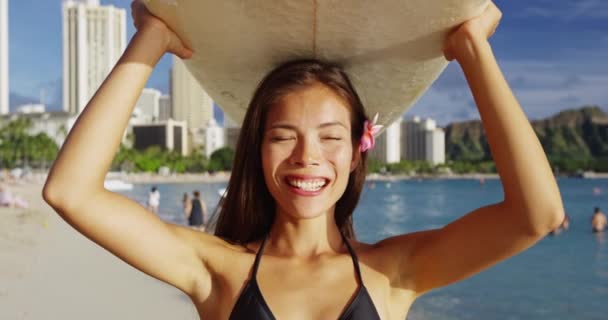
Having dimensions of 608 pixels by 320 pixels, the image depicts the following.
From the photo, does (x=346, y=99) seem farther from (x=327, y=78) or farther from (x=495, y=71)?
(x=495, y=71)

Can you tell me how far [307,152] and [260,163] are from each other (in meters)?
0.28

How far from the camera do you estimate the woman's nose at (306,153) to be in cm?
169

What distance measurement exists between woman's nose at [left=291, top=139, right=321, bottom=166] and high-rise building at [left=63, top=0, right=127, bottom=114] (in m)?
128

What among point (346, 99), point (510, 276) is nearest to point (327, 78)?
point (346, 99)

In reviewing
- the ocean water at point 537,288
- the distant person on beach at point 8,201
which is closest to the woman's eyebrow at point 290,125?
the ocean water at point 537,288

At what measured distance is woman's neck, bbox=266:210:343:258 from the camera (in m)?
1.88

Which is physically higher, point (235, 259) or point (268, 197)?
point (268, 197)

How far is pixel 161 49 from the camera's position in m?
1.69

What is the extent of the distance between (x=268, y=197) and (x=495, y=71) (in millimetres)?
786

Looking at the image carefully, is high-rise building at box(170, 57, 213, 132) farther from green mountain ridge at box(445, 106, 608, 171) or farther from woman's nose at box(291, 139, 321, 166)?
woman's nose at box(291, 139, 321, 166)

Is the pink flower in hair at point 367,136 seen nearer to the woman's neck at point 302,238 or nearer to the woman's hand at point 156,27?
the woman's neck at point 302,238

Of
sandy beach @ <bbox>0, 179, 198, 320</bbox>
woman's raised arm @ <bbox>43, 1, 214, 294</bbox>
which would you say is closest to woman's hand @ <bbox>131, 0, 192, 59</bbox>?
woman's raised arm @ <bbox>43, 1, 214, 294</bbox>

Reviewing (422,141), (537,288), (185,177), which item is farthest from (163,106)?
(537,288)

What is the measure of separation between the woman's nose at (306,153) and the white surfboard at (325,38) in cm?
28
